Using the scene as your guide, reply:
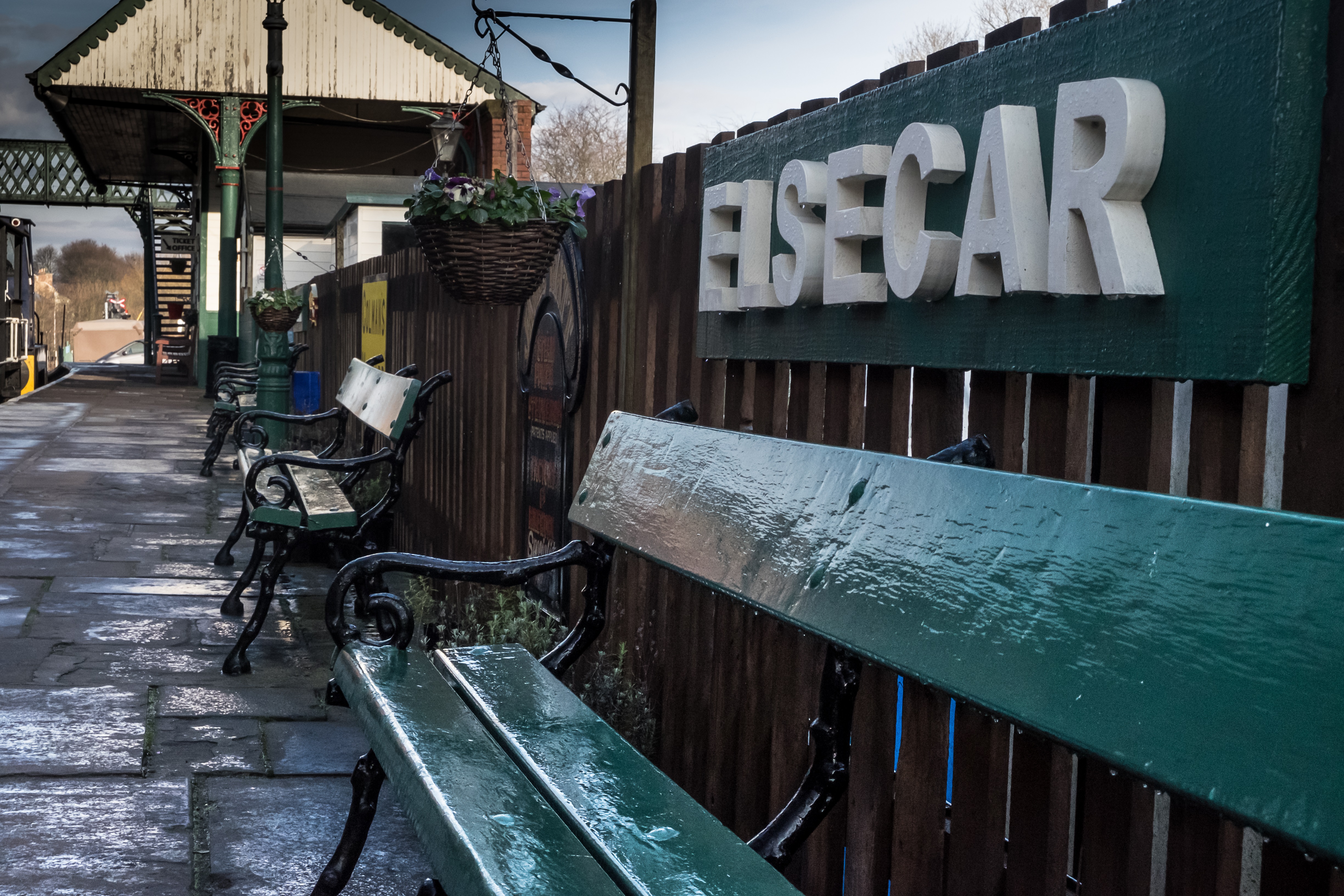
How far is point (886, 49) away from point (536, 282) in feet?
86.3

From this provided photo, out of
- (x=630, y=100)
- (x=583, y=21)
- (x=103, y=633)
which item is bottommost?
(x=103, y=633)

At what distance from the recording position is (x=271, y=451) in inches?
340

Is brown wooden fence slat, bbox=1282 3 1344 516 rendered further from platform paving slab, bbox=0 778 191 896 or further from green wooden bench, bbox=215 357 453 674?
green wooden bench, bbox=215 357 453 674

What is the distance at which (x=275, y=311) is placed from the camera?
1031 centimetres

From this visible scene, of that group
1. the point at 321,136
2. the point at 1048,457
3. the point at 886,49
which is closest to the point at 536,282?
the point at 1048,457

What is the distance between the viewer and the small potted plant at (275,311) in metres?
10.3

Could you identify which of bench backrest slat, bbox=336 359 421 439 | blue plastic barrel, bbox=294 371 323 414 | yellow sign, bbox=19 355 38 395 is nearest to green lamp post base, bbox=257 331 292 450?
bench backrest slat, bbox=336 359 421 439

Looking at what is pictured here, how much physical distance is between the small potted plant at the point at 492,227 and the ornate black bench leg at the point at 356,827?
1.99m

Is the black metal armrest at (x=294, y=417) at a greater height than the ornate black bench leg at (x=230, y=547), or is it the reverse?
the black metal armrest at (x=294, y=417)

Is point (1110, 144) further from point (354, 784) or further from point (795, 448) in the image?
point (354, 784)

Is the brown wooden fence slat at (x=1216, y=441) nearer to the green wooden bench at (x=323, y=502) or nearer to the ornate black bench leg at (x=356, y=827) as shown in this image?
the ornate black bench leg at (x=356, y=827)

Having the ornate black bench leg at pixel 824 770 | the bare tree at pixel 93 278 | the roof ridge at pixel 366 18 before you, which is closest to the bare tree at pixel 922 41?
the roof ridge at pixel 366 18

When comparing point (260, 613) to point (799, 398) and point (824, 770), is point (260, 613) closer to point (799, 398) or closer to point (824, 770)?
point (799, 398)

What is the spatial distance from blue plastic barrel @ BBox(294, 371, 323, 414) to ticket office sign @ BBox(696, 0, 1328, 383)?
1093 centimetres
